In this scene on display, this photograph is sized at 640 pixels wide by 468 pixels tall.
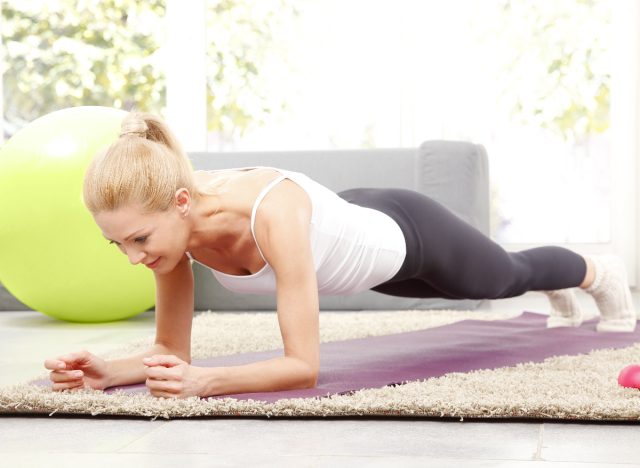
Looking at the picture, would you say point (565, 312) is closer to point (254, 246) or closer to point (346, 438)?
point (254, 246)

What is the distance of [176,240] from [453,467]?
0.65 meters

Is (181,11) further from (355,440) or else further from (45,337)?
(355,440)

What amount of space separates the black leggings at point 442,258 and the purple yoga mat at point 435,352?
149mm

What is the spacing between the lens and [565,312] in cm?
273

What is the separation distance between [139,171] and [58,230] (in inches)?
56.0

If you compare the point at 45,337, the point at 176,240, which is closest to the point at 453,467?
the point at 176,240

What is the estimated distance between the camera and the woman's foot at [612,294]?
2504mm

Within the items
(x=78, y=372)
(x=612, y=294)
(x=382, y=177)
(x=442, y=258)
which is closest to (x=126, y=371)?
(x=78, y=372)

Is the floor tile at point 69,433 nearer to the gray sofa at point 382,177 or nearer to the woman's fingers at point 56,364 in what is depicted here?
the woman's fingers at point 56,364

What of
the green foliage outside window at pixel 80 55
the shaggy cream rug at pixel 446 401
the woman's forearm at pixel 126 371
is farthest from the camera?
the green foliage outside window at pixel 80 55

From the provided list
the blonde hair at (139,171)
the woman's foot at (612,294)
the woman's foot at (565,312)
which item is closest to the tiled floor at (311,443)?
the blonde hair at (139,171)

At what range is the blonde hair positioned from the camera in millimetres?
1546

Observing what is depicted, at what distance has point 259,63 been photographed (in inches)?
174

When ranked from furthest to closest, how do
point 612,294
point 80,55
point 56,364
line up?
point 80,55 < point 612,294 < point 56,364
